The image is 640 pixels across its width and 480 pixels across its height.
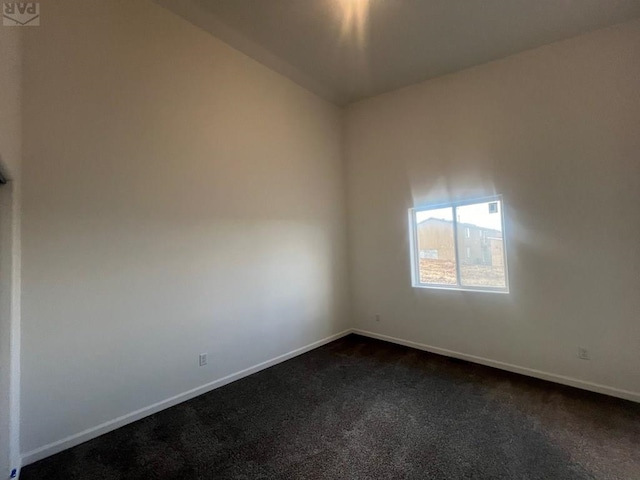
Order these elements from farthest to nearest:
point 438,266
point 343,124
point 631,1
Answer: point 343,124
point 438,266
point 631,1

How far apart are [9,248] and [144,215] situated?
92 cm

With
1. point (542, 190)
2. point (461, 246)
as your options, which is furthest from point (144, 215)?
point (542, 190)

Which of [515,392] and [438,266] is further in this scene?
[438,266]

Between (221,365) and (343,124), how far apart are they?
4071 millimetres

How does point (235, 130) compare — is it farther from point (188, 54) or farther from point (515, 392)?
point (515, 392)

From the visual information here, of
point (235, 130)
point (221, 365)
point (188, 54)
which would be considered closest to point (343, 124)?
point (235, 130)

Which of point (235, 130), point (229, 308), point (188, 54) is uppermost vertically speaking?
point (188, 54)

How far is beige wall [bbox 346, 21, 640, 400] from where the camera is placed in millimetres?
2738

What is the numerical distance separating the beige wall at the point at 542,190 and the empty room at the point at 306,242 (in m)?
0.02

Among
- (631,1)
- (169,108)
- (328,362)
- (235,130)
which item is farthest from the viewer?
(328,362)

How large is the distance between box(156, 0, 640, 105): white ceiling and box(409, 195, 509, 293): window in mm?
1723

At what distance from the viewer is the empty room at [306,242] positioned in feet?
6.68

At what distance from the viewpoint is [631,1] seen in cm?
254

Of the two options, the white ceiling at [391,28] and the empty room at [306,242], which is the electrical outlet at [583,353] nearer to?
the empty room at [306,242]
